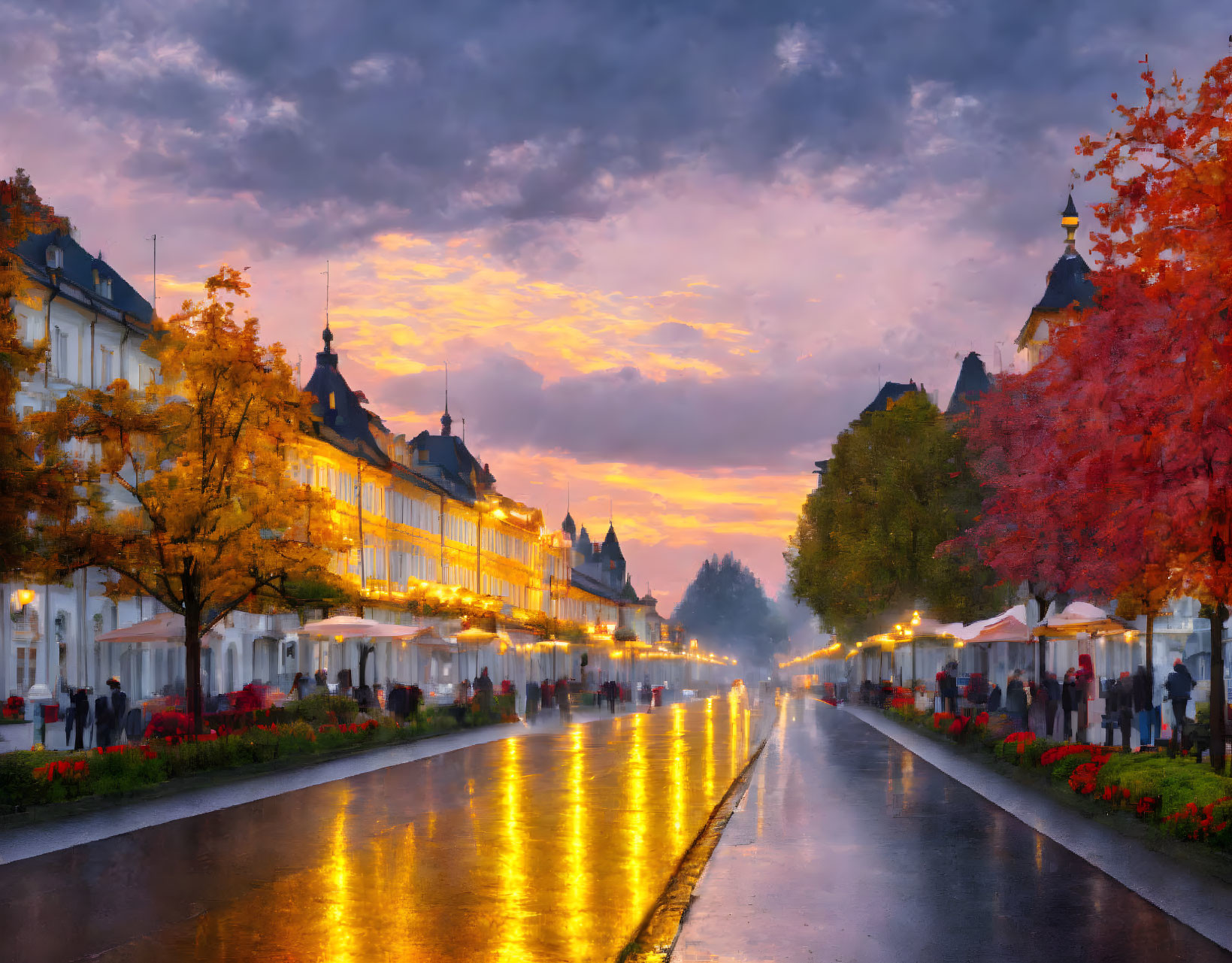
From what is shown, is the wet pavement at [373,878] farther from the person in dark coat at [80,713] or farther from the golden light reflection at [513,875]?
the person in dark coat at [80,713]

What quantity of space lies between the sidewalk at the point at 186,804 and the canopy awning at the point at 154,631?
15.4ft

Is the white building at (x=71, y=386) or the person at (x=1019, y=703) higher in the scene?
the white building at (x=71, y=386)

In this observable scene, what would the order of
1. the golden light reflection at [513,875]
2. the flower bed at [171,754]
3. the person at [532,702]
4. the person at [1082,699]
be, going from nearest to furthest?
the golden light reflection at [513,875] → the flower bed at [171,754] → the person at [1082,699] → the person at [532,702]

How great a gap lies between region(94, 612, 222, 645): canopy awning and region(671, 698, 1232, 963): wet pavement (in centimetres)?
1645

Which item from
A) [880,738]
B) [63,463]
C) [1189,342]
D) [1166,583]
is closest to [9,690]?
[63,463]

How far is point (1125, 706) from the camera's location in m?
29.4

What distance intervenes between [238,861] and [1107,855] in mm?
8732

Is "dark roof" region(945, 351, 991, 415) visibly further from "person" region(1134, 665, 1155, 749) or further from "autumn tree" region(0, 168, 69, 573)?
"autumn tree" region(0, 168, 69, 573)

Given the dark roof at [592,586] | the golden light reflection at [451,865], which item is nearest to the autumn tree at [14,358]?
the golden light reflection at [451,865]

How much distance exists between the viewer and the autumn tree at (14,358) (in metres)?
22.1

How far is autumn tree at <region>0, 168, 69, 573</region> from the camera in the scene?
22062mm

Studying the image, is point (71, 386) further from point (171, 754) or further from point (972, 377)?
point (972, 377)

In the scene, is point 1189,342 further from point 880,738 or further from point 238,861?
point 880,738

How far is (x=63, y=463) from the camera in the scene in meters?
24.2
